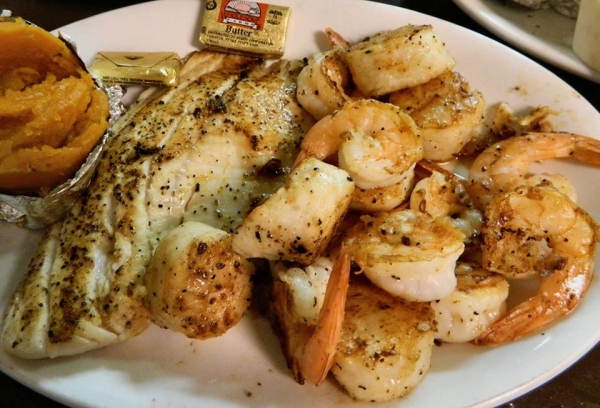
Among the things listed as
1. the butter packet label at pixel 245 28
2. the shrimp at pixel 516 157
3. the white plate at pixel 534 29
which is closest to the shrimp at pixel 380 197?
the shrimp at pixel 516 157

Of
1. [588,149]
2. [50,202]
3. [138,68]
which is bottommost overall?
[50,202]

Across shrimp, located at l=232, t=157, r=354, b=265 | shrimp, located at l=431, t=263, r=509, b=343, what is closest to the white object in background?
shrimp, located at l=431, t=263, r=509, b=343

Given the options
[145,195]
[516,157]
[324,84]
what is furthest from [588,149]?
[145,195]

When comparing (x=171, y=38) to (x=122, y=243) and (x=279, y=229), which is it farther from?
(x=279, y=229)

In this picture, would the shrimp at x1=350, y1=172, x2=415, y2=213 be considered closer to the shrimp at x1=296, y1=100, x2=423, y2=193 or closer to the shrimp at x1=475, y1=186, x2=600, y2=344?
the shrimp at x1=296, y1=100, x2=423, y2=193

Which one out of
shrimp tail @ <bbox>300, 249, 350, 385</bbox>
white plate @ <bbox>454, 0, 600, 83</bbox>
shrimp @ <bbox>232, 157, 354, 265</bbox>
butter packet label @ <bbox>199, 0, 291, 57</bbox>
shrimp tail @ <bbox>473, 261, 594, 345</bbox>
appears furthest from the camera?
white plate @ <bbox>454, 0, 600, 83</bbox>

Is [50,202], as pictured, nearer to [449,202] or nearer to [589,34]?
[449,202]

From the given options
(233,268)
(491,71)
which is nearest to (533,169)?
(491,71)
